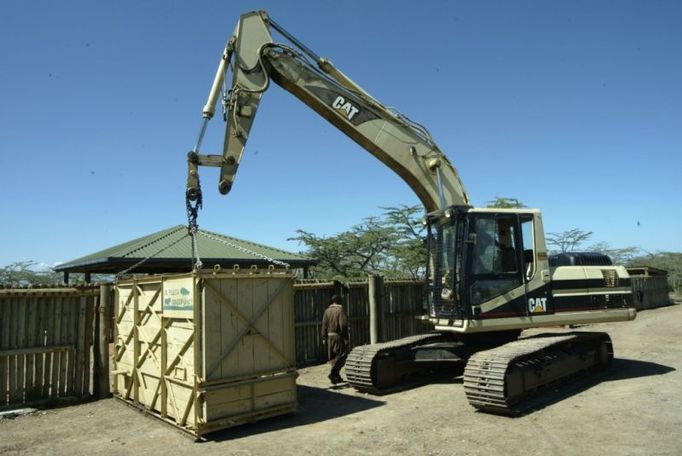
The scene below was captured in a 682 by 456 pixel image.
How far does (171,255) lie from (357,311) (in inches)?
247

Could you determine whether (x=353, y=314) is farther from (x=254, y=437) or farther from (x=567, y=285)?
(x=254, y=437)

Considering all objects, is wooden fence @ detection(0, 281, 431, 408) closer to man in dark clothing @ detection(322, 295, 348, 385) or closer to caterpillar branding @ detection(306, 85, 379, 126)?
man in dark clothing @ detection(322, 295, 348, 385)

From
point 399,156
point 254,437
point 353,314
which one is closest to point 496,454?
point 254,437

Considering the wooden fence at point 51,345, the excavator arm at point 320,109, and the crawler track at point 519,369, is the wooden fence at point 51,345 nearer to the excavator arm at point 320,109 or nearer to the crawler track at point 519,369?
the excavator arm at point 320,109

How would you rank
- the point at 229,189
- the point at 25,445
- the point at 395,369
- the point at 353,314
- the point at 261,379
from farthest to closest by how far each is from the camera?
the point at 353,314
the point at 395,369
the point at 229,189
the point at 261,379
the point at 25,445

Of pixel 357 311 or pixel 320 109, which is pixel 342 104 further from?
pixel 357 311

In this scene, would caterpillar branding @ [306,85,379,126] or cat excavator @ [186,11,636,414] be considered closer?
cat excavator @ [186,11,636,414]

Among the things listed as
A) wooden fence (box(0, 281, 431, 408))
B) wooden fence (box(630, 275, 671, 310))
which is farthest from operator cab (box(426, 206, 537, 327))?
wooden fence (box(630, 275, 671, 310))

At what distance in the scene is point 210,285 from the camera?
6730mm

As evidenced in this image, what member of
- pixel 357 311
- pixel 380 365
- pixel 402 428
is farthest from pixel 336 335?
pixel 357 311

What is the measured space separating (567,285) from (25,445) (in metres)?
8.67

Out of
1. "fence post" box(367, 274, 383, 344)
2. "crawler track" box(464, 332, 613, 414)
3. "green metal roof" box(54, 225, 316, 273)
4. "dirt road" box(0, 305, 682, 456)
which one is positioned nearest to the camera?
"dirt road" box(0, 305, 682, 456)

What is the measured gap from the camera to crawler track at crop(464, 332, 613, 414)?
721 centimetres

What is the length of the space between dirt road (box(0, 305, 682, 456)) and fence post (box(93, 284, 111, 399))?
0.41m
